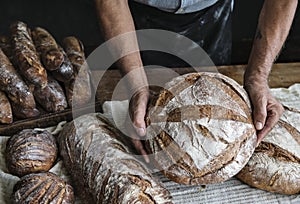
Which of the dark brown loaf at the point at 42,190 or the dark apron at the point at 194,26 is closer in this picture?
the dark brown loaf at the point at 42,190

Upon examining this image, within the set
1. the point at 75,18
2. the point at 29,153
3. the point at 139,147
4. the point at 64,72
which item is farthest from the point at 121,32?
the point at 75,18

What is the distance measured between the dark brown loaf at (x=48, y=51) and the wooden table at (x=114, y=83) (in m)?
0.19

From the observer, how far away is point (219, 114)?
1450mm

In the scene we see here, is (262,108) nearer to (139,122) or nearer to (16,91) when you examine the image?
(139,122)

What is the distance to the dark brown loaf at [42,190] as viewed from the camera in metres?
1.34

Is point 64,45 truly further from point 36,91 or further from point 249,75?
point 249,75

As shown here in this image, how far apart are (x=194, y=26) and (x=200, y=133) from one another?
796 millimetres

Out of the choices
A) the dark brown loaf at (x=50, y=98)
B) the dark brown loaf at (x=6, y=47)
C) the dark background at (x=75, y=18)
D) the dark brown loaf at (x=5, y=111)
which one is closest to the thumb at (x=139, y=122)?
the dark brown loaf at (x=50, y=98)

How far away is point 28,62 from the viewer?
1763 mm

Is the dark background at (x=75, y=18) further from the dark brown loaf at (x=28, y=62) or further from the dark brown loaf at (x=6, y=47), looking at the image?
the dark brown loaf at (x=28, y=62)

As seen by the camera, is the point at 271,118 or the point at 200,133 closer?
the point at 200,133

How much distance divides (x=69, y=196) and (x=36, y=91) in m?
0.57

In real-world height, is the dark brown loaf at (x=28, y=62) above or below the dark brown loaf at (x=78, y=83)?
above

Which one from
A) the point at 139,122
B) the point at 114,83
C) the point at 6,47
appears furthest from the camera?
the point at 114,83
